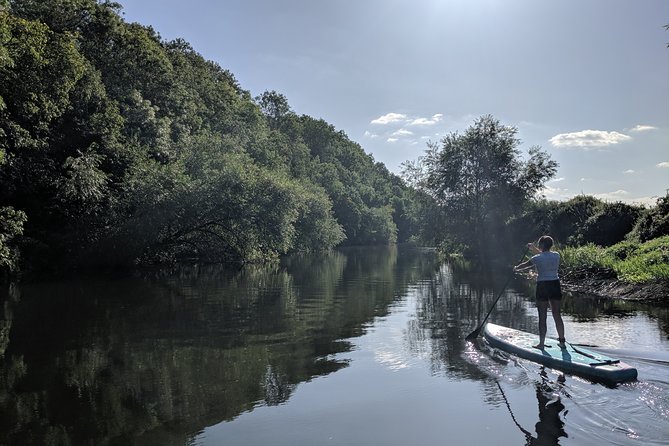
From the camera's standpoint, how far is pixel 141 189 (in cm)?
2856

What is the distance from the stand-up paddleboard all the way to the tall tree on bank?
105 ft

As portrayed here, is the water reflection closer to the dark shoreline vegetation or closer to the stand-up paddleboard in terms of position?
the stand-up paddleboard

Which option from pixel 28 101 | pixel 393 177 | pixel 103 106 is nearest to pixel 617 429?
pixel 28 101

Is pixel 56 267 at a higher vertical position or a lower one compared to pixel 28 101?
lower

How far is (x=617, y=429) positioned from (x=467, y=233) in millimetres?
37722

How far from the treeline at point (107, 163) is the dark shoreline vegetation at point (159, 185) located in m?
0.08

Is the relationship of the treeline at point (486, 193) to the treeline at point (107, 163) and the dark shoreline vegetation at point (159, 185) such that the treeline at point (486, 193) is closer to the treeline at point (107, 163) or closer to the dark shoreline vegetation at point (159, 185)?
the dark shoreline vegetation at point (159, 185)

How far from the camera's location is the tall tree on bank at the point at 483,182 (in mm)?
41406

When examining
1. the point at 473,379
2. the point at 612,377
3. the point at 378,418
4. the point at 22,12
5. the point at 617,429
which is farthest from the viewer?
the point at 22,12

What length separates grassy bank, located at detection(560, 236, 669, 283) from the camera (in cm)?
1731

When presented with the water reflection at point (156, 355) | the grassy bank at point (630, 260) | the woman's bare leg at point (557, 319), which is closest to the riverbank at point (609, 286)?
the grassy bank at point (630, 260)

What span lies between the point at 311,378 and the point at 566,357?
4158 millimetres

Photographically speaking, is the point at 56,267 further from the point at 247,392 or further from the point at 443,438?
the point at 443,438

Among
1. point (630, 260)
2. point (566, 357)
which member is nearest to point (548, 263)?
point (566, 357)
